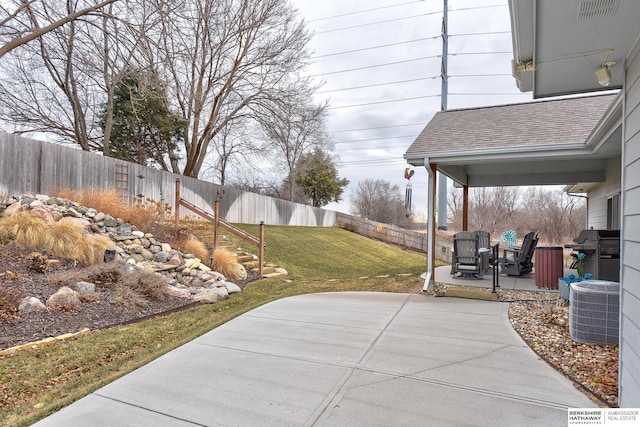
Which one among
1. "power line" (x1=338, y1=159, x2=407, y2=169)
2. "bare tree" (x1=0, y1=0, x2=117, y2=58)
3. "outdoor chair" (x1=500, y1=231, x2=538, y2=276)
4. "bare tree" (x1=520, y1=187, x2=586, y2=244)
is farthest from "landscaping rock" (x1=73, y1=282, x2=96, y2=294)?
"bare tree" (x1=520, y1=187, x2=586, y2=244)

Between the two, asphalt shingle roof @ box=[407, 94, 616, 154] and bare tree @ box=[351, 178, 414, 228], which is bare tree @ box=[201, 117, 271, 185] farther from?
bare tree @ box=[351, 178, 414, 228]

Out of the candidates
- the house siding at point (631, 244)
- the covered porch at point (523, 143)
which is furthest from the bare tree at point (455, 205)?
the house siding at point (631, 244)

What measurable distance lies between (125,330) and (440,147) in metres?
5.82

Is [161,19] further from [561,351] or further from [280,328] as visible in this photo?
[561,351]

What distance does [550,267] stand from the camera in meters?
6.56

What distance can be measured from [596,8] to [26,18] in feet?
40.6

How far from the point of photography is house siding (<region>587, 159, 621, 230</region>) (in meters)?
7.44

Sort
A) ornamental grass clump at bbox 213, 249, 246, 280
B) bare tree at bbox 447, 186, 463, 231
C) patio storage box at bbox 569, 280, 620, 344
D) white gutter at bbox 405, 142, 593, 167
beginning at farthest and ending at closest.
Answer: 1. bare tree at bbox 447, 186, 463, 231
2. ornamental grass clump at bbox 213, 249, 246, 280
3. white gutter at bbox 405, 142, 593, 167
4. patio storage box at bbox 569, 280, 620, 344

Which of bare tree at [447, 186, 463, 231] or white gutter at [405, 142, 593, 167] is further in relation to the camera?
bare tree at [447, 186, 463, 231]

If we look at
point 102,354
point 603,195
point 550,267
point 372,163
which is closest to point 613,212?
point 603,195

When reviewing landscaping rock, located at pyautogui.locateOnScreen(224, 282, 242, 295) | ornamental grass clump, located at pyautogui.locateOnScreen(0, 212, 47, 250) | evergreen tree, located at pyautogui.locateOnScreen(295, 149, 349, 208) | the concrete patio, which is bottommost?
landscaping rock, located at pyautogui.locateOnScreen(224, 282, 242, 295)

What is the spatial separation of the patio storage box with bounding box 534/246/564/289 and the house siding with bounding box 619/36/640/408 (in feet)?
15.0

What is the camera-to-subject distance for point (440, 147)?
648cm

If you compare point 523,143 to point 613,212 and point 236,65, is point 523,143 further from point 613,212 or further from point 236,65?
point 236,65
